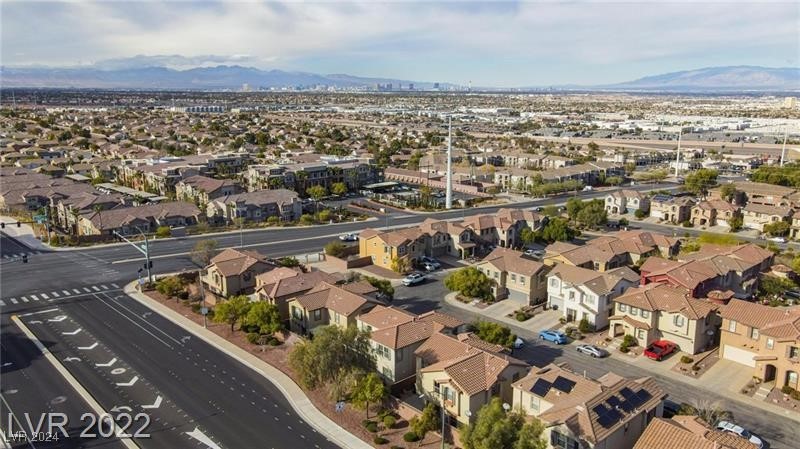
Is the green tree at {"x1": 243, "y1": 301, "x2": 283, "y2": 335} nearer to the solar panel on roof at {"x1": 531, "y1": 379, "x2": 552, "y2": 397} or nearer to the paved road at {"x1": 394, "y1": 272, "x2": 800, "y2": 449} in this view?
the paved road at {"x1": 394, "y1": 272, "x2": 800, "y2": 449}

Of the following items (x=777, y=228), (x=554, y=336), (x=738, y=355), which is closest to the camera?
(x=738, y=355)

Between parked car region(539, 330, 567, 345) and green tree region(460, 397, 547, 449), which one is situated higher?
green tree region(460, 397, 547, 449)

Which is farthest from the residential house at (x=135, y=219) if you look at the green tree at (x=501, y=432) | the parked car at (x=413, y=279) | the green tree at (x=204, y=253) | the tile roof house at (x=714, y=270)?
the green tree at (x=501, y=432)

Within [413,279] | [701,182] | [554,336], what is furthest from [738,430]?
[701,182]

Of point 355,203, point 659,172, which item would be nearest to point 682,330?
point 355,203

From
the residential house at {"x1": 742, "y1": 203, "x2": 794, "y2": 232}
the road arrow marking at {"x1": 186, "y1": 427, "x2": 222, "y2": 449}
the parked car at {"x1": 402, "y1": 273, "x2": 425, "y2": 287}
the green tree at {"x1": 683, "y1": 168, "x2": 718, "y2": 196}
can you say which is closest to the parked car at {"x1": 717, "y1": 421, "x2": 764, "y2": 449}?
the road arrow marking at {"x1": 186, "y1": 427, "x2": 222, "y2": 449}

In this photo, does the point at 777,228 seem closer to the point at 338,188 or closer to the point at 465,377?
the point at 465,377

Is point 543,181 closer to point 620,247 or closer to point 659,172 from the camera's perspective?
point 659,172

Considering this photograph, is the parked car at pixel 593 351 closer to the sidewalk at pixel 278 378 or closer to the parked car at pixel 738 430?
the parked car at pixel 738 430
